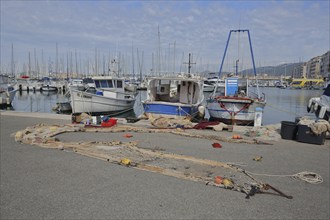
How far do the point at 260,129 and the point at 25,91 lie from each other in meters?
56.4

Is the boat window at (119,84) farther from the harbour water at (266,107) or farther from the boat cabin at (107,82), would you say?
the harbour water at (266,107)

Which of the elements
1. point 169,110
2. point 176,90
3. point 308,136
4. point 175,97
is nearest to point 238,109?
point 169,110

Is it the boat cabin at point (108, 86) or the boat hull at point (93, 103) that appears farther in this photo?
the boat cabin at point (108, 86)

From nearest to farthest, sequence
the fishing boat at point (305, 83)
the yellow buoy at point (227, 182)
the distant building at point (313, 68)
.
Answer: the yellow buoy at point (227, 182)
the fishing boat at point (305, 83)
the distant building at point (313, 68)

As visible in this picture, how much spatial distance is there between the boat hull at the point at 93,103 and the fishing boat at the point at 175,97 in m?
4.53

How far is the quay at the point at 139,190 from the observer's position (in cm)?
383

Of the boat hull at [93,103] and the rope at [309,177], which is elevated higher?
the boat hull at [93,103]

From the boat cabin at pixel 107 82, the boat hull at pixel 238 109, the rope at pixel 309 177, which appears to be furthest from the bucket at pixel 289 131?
the boat cabin at pixel 107 82

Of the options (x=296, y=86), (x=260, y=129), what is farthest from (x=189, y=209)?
(x=296, y=86)

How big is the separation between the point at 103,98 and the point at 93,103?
822mm

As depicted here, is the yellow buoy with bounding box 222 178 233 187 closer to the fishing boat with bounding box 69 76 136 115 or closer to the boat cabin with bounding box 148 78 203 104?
the boat cabin with bounding box 148 78 203 104

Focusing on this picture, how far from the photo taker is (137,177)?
203 inches

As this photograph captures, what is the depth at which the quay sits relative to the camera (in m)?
3.83

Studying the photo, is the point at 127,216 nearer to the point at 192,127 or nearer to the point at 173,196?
the point at 173,196
